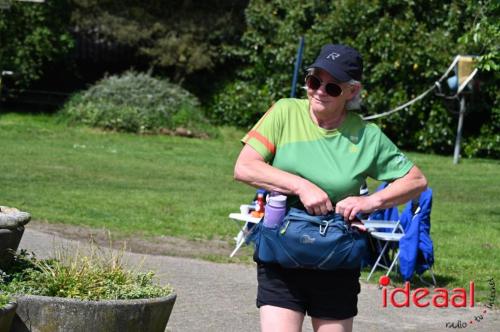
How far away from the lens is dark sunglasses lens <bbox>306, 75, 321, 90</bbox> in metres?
4.48

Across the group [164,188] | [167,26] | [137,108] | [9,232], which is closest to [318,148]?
[9,232]

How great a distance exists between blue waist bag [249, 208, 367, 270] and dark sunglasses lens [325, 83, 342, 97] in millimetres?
516

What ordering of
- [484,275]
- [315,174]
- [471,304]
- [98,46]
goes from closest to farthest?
[315,174]
[471,304]
[484,275]
[98,46]

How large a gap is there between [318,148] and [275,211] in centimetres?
33

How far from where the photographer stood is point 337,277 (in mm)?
4477

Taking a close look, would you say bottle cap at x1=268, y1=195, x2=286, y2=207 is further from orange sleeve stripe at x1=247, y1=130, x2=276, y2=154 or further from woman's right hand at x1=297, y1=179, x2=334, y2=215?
orange sleeve stripe at x1=247, y1=130, x2=276, y2=154

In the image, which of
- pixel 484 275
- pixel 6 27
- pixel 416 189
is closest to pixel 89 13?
pixel 6 27

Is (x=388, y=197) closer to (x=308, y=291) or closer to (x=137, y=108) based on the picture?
(x=308, y=291)

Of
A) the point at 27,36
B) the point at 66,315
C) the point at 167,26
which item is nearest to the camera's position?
the point at 66,315

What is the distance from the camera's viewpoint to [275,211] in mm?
4383

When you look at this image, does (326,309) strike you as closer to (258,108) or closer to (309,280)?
(309,280)

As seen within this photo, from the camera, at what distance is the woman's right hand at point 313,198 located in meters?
4.30

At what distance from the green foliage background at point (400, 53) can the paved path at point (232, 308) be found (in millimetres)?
15940

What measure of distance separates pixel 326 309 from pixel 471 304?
481 centimetres
